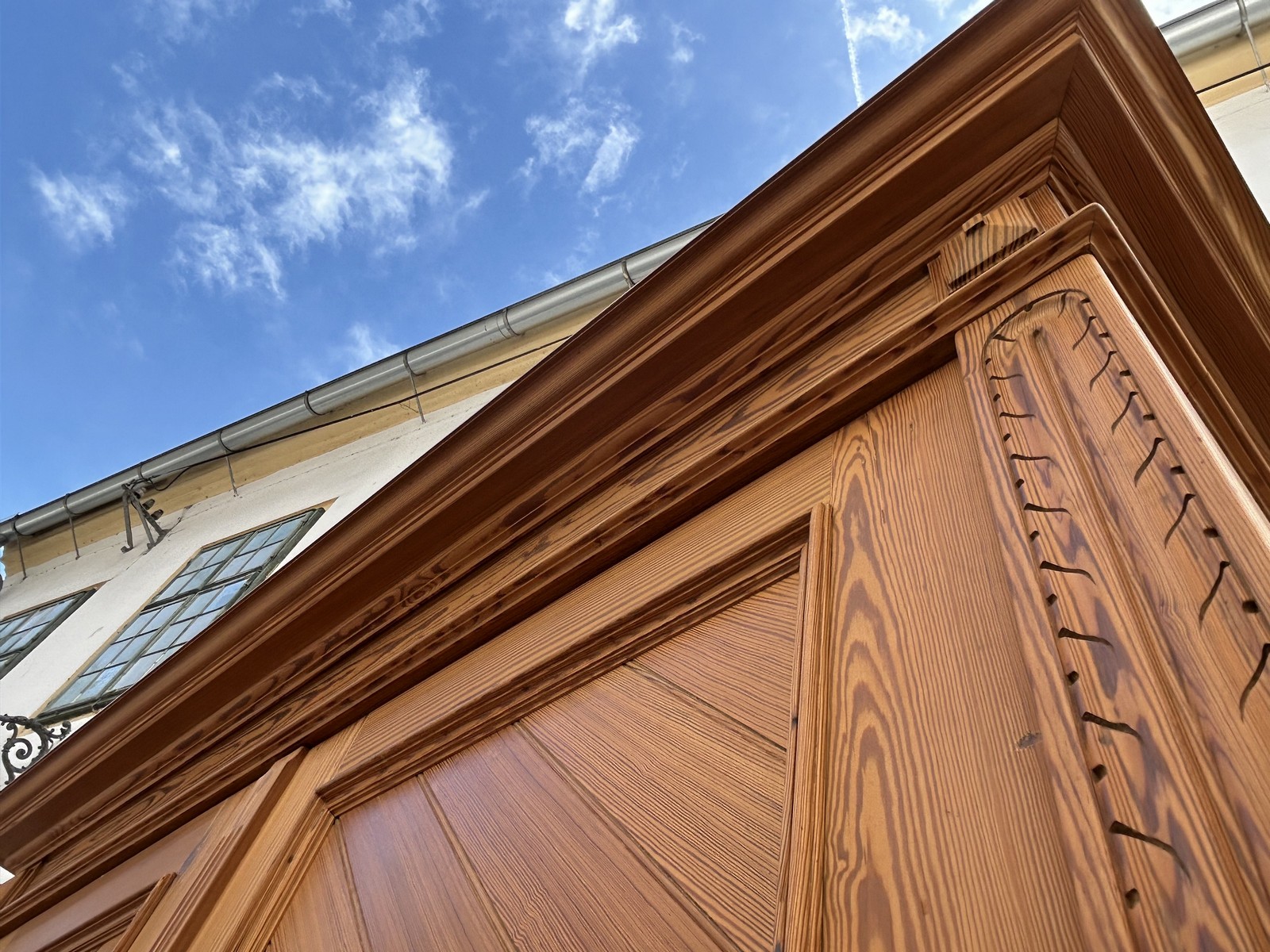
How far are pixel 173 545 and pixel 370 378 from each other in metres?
2.22

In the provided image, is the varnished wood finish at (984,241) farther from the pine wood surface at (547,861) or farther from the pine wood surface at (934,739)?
the pine wood surface at (547,861)

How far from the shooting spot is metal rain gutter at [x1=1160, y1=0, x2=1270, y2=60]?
480 centimetres

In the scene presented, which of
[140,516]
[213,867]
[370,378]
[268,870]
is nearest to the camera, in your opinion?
[268,870]

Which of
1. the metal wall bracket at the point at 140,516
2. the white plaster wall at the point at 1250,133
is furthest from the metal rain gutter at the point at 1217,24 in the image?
the metal wall bracket at the point at 140,516

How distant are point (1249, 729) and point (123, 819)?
2.81 metres

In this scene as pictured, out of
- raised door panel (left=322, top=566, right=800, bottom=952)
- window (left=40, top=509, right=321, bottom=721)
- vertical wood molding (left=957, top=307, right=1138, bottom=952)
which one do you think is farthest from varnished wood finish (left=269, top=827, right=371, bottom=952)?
window (left=40, top=509, right=321, bottom=721)

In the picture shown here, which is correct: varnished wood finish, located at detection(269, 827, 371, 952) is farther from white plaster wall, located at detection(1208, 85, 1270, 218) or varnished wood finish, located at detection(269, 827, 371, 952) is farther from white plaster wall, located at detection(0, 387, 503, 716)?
white plaster wall, located at detection(0, 387, 503, 716)

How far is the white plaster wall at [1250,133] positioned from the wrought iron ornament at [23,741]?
617 cm

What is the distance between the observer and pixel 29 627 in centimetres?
700

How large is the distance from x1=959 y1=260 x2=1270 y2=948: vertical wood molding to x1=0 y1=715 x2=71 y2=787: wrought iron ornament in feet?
16.3

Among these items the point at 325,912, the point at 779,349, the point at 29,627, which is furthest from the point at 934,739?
the point at 29,627

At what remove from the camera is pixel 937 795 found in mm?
738

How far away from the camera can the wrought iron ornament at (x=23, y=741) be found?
4371mm

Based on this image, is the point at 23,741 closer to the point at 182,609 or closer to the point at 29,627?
the point at 182,609
